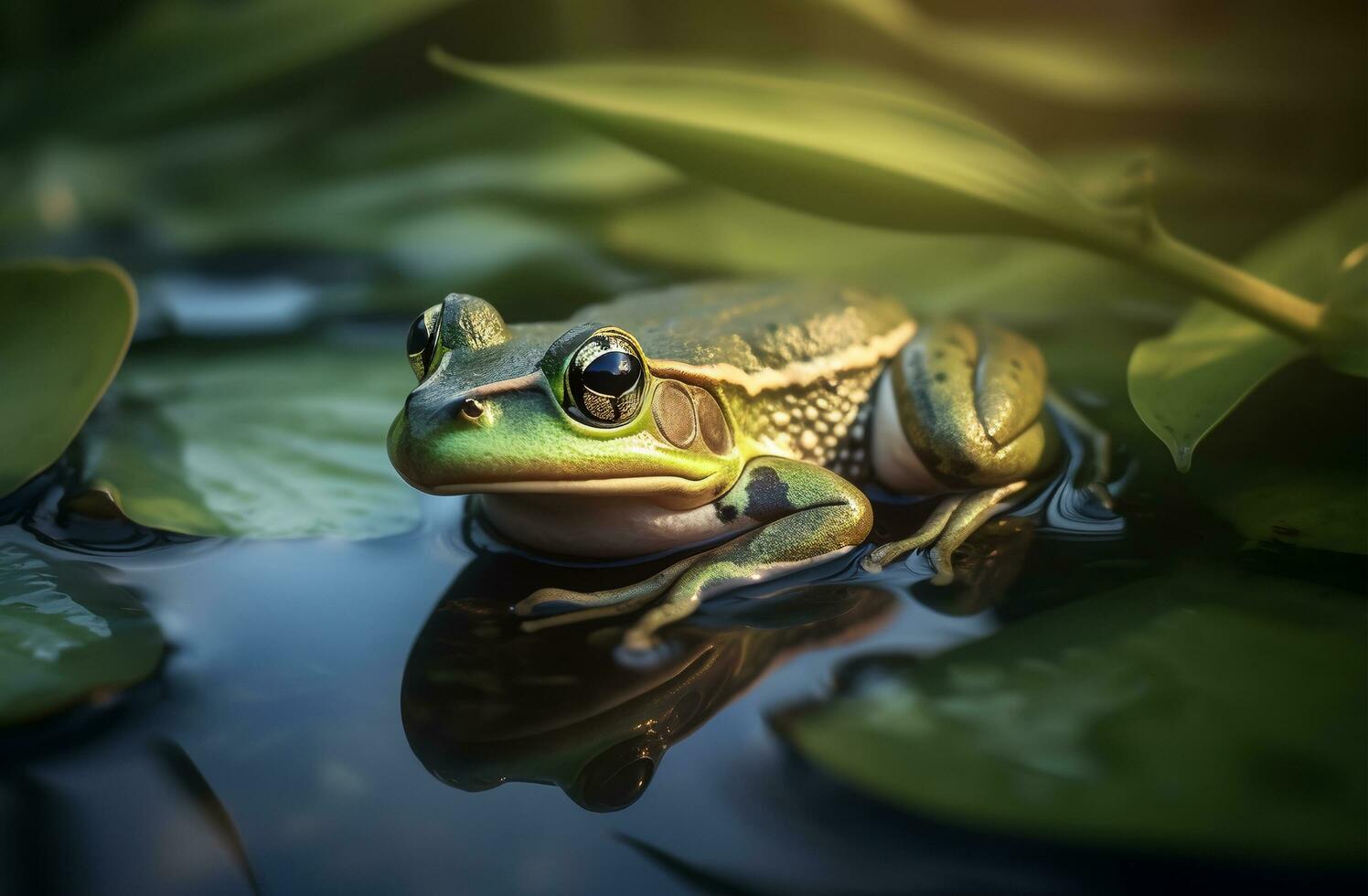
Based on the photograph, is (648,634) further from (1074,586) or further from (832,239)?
(832,239)

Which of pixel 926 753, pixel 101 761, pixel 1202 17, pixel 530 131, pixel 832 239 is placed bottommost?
pixel 101 761

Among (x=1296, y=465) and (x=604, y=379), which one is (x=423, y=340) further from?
(x=1296, y=465)

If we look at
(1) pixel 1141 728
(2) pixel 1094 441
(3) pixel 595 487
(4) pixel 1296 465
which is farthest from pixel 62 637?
(4) pixel 1296 465

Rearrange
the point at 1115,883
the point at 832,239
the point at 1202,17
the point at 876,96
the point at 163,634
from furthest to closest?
1. the point at 1202,17
2. the point at 832,239
3. the point at 876,96
4. the point at 163,634
5. the point at 1115,883

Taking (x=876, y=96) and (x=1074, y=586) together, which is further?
(x=876, y=96)

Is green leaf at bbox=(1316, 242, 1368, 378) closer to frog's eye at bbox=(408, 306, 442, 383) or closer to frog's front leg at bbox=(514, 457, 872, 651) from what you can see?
frog's front leg at bbox=(514, 457, 872, 651)

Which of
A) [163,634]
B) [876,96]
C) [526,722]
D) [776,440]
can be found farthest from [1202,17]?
[163,634]

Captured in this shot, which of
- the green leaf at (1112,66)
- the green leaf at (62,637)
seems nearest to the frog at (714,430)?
the green leaf at (62,637)
